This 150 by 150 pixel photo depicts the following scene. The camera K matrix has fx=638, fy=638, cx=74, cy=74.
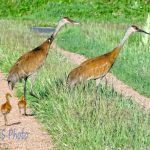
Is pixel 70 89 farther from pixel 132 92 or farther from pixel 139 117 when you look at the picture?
pixel 132 92

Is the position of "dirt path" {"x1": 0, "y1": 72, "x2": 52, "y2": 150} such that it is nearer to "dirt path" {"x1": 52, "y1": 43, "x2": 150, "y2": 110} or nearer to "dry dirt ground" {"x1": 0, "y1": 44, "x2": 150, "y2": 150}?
"dry dirt ground" {"x1": 0, "y1": 44, "x2": 150, "y2": 150}

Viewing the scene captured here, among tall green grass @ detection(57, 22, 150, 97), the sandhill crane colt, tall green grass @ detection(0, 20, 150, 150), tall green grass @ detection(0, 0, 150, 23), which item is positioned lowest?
tall green grass @ detection(0, 0, 150, 23)

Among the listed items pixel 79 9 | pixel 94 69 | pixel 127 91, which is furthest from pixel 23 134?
pixel 79 9

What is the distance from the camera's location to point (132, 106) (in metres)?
9.64

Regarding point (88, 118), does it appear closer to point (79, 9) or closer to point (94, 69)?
point (94, 69)

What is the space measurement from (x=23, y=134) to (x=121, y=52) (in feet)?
31.1

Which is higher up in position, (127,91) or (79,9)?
(127,91)

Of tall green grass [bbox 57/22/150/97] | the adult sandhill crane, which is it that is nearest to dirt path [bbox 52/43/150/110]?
tall green grass [bbox 57/22/150/97]

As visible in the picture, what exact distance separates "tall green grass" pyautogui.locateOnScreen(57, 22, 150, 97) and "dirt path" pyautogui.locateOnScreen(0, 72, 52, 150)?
11.2 ft

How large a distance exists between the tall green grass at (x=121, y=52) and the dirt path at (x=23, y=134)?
11.2ft

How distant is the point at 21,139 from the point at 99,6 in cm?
3063

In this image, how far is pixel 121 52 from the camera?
59.3 feet

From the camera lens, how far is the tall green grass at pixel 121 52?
14.1 metres

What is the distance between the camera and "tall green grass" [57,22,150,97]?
14.1 m
